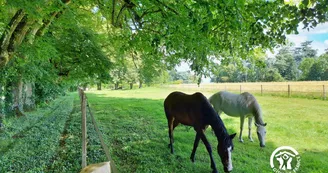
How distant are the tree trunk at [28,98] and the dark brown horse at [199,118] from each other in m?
6.43

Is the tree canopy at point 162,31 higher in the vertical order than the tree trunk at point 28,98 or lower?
higher

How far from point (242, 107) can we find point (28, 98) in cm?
794

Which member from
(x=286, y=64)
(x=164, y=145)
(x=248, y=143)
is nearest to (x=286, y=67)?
(x=286, y=64)

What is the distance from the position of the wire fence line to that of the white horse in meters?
0.13

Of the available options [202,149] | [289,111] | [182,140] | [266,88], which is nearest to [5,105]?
[182,140]

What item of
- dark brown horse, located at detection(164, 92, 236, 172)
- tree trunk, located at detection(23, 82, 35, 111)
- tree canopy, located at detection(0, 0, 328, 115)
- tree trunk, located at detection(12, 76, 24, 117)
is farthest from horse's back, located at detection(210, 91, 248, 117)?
tree trunk, located at detection(23, 82, 35, 111)

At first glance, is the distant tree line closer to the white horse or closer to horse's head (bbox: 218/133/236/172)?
the white horse

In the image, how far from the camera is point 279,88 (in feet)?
12.9

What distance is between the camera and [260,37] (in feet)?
6.12

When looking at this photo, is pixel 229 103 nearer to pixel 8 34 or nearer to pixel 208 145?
pixel 208 145

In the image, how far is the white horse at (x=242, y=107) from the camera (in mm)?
3861

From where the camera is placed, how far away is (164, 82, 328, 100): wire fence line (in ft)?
11.8

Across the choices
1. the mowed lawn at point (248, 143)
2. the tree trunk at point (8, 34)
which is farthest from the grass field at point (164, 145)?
the tree trunk at point (8, 34)

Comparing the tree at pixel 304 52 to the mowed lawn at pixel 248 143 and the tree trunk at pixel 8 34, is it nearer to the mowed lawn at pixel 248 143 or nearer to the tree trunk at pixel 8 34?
the mowed lawn at pixel 248 143
